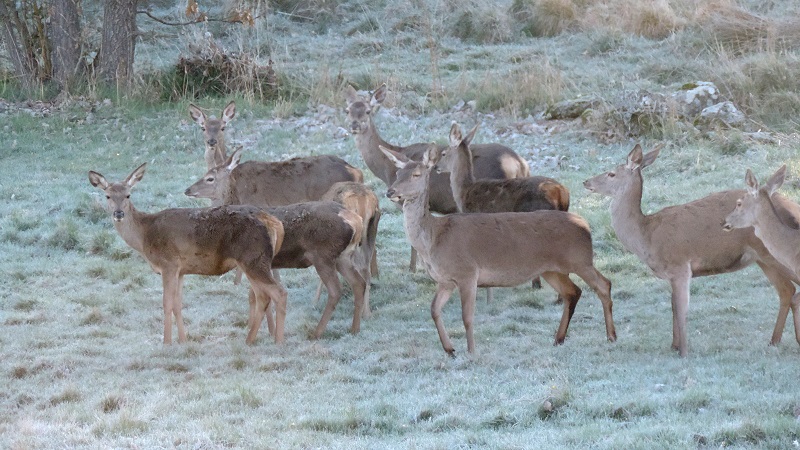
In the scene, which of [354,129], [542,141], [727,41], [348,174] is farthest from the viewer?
[727,41]

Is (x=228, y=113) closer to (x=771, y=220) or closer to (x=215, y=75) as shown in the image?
(x=215, y=75)

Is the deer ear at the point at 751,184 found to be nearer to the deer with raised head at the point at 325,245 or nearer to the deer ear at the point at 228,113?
the deer with raised head at the point at 325,245

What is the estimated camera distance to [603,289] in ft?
28.2

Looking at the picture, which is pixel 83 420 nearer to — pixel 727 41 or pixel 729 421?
pixel 729 421

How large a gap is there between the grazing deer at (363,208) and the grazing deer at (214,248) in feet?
3.48

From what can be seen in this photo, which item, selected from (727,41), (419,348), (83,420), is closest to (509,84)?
(727,41)

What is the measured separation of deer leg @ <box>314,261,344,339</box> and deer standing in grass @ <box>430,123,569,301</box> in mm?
1304

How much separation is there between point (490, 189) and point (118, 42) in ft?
31.6

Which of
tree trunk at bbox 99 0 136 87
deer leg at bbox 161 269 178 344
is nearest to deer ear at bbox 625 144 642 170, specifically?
deer leg at bbox 161 269 178 344

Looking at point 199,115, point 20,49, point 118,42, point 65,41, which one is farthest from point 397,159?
point 20,49

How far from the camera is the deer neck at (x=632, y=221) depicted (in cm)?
842

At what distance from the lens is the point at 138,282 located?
1076 cm

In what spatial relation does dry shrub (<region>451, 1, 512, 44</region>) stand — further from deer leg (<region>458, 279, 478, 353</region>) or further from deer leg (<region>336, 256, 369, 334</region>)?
deer leg (<region>458, 279, 478, 353</region>)

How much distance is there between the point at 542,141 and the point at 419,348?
25.9 ft
